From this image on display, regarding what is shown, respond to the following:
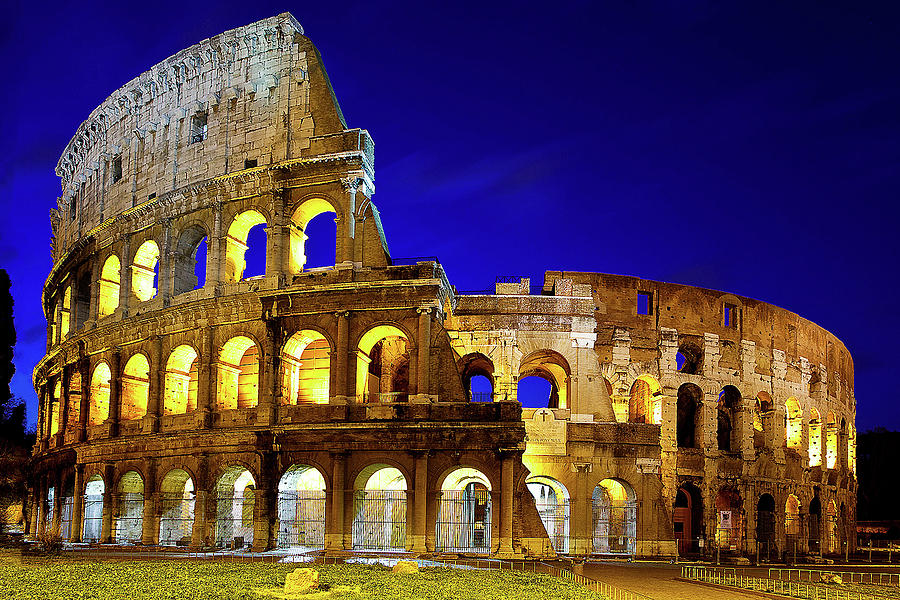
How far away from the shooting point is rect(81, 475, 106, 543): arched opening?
3067cm

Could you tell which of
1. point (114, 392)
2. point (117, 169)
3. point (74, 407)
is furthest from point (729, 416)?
point (117, 169)

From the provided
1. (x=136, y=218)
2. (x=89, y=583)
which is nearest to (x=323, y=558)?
(x=89, y=583)

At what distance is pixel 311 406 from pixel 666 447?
13.7m

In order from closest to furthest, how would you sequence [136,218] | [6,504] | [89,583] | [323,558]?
1. [89,583]
2. [323,558]
3. [136,218]
4. [6,504]

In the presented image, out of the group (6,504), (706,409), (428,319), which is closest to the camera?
(428,319)

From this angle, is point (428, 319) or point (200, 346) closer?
point (428, 319)

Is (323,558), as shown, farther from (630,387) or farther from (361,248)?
(630,387)

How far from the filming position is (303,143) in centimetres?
2855

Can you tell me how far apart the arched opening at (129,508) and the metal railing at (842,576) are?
18.9 meters

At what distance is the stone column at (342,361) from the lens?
85.9 feet

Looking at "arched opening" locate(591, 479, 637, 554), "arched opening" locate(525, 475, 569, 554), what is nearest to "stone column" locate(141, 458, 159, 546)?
"arched opening" locate(525, 475, 569, 554)

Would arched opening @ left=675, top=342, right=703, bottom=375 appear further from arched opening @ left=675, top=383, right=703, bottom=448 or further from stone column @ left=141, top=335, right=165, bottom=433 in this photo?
stone column @ left=141, top=335, right=165, bottom=433

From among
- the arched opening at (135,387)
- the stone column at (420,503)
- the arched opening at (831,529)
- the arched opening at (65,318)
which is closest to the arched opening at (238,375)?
the arched opening at (135,387)

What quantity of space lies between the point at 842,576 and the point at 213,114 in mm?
23402
